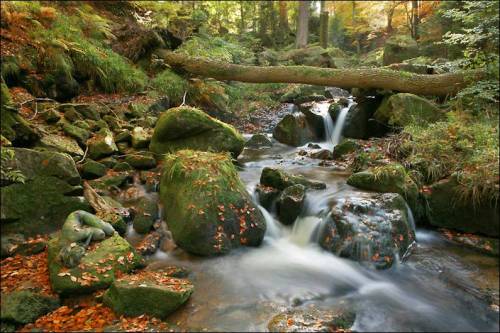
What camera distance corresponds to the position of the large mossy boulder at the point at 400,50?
15.5m

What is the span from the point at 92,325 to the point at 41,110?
560 centimetres

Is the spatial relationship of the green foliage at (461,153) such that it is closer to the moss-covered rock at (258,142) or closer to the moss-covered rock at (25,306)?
the moss-covered rock at (258,142)

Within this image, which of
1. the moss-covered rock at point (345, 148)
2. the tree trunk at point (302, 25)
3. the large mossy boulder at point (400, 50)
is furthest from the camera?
the tree trunk at point (302, 25)

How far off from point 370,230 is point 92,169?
521 cm

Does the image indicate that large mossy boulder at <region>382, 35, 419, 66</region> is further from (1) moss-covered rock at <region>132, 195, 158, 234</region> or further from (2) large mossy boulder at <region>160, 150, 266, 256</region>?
(1) moss-covered rock at <region>132, 195, 158, 234</region>

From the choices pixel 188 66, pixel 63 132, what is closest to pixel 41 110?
pixel 63 132

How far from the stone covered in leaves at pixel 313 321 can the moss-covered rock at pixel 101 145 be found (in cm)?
515

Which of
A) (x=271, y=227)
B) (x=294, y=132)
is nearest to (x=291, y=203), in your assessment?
(x=271, y=227)

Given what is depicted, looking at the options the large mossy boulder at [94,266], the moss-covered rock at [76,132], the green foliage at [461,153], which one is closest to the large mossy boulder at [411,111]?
the green foliage at [461,153]

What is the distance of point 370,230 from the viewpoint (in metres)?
5.99

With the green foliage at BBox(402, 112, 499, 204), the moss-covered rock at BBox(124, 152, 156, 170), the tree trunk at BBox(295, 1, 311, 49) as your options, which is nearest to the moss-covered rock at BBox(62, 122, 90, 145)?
the moss-covered rock at BBox(124, 152, 156, 170)

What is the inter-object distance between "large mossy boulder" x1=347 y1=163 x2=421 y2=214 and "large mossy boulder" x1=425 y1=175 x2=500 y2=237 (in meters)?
0.30

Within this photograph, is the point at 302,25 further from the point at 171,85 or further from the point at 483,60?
the point at 483,60

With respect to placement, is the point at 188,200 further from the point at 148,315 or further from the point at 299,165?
the point at 299,165
